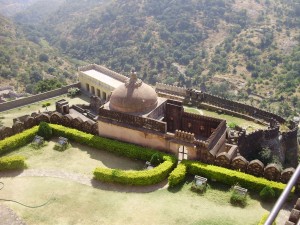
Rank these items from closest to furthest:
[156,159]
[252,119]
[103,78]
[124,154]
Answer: [156,159] < [124,154] < [252,119] < [103,78]

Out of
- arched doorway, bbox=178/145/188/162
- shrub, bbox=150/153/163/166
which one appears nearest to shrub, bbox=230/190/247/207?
arched doorway, bbox=178/145/188/162

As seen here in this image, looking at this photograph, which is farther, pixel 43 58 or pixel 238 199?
pixel 43 58

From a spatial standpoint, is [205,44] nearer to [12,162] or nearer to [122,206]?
[12,162]

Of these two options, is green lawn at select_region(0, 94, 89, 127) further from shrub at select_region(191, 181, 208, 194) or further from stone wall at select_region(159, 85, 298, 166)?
shrub at select_region(191, 181, 208, 194)

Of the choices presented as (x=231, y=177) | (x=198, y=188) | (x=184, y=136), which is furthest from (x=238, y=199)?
(x=184, y=136)

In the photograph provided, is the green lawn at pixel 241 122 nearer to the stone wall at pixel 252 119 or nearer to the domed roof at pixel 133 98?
A: the stone wall at pixel 252 119

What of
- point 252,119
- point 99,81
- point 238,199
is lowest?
point 252,119

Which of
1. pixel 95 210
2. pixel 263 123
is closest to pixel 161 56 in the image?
pixel 263 123

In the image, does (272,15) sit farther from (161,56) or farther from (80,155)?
(80,155)

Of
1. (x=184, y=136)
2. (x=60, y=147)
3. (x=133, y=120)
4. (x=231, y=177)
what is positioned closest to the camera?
(x=231, y=177)
